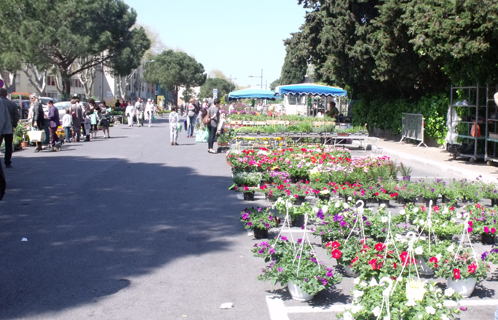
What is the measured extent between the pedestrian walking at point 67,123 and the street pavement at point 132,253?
895 cm

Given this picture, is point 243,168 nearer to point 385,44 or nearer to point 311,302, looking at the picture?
point 311,302

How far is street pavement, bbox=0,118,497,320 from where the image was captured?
4859 millimetres

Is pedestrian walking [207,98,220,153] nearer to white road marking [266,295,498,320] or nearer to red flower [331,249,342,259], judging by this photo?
red flower [331,249,342,259]

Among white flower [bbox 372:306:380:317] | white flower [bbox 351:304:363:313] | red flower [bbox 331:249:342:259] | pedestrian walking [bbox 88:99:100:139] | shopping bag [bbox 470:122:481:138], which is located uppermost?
pedestrian walking [bbox 88:99:100:139]

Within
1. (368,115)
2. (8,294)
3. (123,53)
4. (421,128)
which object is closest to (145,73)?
(123,53)

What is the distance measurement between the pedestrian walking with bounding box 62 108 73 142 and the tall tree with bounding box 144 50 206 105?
79167 mm

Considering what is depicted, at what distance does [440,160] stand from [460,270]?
13723 millimetres

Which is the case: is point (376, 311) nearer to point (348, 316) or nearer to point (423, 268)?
point (348, 316)

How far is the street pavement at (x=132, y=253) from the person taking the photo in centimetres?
486

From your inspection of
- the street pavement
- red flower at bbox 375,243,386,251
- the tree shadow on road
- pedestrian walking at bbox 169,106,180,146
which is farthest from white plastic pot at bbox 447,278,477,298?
pedestrian walking at bbox 169,106,180,146

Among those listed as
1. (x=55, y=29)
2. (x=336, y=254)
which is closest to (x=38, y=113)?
(x=336, y=254)

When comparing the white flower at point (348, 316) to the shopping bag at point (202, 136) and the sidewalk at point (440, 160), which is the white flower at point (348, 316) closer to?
the sidewalk at point (440, 160)

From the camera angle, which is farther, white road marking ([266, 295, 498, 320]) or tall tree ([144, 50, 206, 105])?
tall tree ([144, 50, 206, 105])

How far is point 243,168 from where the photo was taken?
39.7 feet
